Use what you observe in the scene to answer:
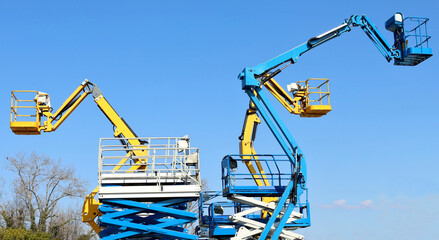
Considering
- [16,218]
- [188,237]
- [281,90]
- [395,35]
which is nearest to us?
[188,237]

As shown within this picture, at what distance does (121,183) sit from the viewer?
22.8 meters

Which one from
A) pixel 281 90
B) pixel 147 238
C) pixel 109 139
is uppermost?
pixel 281 90

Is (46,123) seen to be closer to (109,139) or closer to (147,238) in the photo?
(109,139)

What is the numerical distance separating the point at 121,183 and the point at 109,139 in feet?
5.61

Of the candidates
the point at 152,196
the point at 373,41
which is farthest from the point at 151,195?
the point at 373,41

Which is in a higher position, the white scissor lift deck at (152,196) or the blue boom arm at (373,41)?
the blue boom arm at (373,41)

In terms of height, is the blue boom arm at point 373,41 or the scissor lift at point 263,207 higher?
the blue boom arm at point 373,41

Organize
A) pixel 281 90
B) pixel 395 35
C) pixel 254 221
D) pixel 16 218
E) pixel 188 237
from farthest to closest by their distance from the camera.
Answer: pixel 16 218 < pixel 281 90 < pixel 395 35 < pixel 254 221 < pixel 188 237

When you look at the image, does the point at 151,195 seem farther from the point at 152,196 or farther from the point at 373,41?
the point at 373,41

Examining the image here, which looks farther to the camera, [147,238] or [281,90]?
[281,90]

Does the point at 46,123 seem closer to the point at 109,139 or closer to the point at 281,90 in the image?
the point at 109,139

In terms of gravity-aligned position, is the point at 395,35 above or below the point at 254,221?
above

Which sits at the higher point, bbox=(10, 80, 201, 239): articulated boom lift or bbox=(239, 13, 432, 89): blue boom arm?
bbox=(239, 13, 432, 89): blue boom arm

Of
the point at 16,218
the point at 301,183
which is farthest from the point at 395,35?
the point at 16,218
